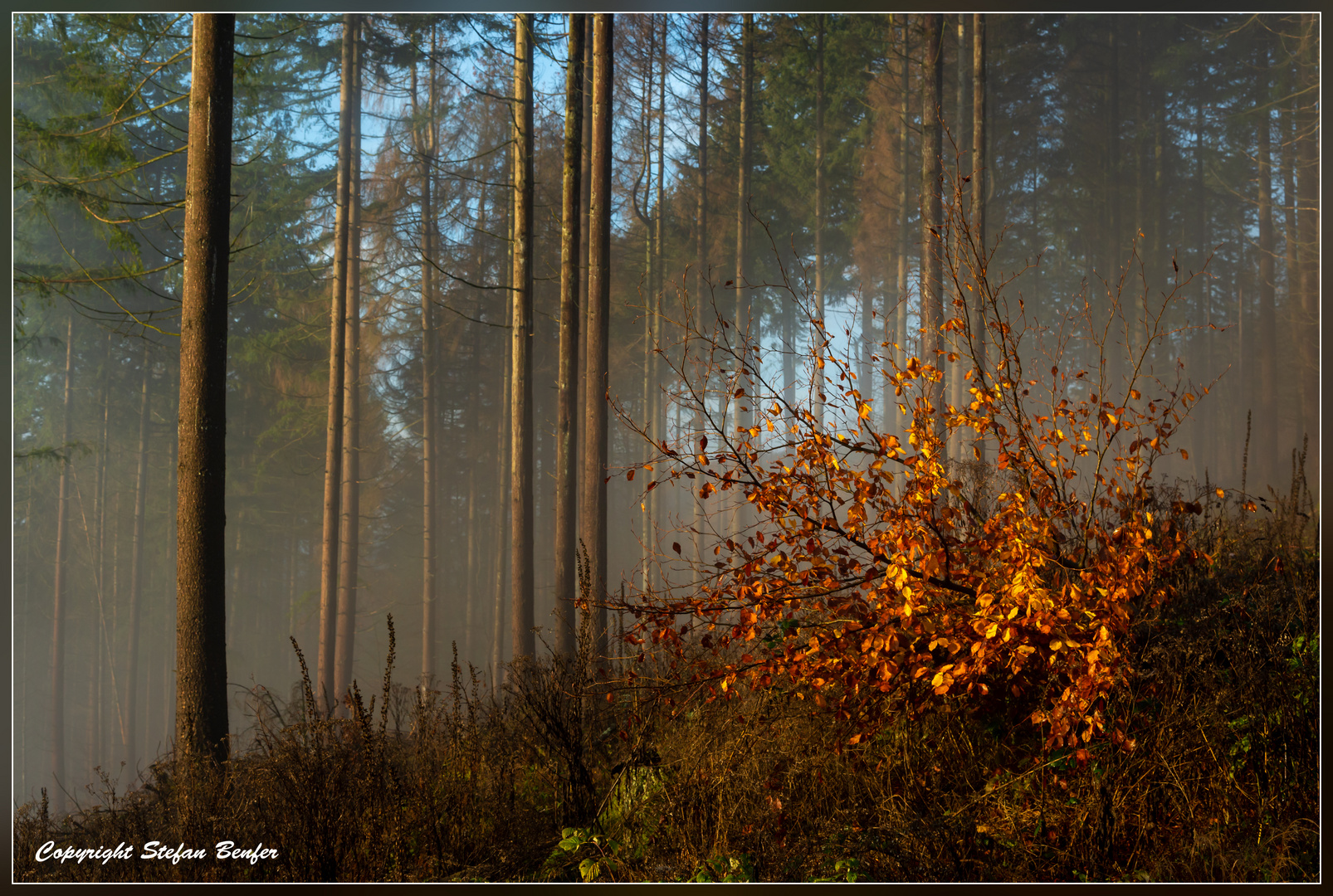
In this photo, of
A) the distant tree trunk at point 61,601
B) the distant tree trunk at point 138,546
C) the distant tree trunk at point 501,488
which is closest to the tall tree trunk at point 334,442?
Result: the distant tree trunk at point 501,488

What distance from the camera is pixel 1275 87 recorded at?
1508 centimetres

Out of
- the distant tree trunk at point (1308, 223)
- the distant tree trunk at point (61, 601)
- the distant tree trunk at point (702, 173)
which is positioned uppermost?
the distant tree trunk at point (702, 173)

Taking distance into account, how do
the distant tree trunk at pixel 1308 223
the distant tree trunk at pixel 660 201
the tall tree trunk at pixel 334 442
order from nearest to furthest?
the distant tree trunk at pixel 1308 223 < the tall tree trunk at pixel 334 442 < the distant tree trunk at pixel 660 201

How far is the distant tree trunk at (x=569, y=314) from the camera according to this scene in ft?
25.8

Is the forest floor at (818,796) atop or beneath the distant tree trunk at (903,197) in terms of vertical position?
beneath

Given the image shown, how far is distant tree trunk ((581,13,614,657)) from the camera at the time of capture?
7793 millimetres

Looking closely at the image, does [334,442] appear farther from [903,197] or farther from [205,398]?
[903,197]

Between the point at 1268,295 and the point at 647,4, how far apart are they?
21782 millimetres

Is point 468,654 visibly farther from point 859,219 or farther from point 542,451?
point 859,219

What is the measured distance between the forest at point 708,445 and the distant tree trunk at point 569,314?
9 centimetres

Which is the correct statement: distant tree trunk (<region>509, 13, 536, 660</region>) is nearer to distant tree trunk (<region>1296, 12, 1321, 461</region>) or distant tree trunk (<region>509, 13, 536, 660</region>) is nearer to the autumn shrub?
the autumn shrub

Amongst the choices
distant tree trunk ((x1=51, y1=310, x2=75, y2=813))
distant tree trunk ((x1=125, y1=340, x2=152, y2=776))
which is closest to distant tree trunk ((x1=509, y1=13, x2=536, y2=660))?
distant tree trunk ((x1=125, y1=340, x2=152, y2=776))

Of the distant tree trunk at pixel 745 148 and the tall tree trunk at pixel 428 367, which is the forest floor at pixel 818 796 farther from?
the tall tree trunk at pixel 428 367

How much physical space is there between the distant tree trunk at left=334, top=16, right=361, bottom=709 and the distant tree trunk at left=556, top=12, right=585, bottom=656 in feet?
22.6
